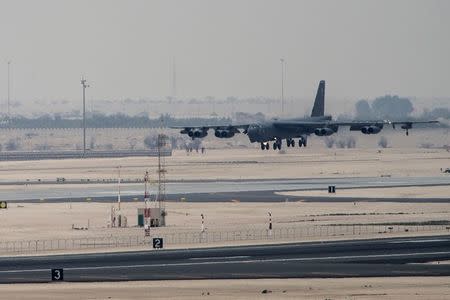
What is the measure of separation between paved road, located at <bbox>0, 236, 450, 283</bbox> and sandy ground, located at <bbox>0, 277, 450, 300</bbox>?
8.17 ft

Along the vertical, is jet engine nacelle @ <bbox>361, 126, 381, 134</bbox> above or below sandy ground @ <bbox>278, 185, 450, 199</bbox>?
above

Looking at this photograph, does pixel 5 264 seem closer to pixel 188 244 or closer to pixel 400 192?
pixel 188 244

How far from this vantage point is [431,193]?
15450cm

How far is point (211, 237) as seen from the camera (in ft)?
362

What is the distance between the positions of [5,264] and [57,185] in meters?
88.7

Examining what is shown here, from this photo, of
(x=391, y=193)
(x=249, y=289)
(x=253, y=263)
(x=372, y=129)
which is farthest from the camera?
(x=372, y=129)

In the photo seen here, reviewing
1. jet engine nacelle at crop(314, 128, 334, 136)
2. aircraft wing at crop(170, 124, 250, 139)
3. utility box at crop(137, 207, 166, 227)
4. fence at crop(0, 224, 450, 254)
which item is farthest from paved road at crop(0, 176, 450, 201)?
fence at crop(0, 224, 450, 254)

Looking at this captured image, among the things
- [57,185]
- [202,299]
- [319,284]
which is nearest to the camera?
[202,299]

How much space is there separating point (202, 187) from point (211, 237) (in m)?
61.6

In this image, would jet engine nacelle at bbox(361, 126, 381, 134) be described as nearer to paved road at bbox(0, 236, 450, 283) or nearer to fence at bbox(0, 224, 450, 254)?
fence at bbox(0, 224, 450, 254)

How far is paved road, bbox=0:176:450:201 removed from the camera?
158 metres

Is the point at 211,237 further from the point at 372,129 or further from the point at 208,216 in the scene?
the point at 372,129

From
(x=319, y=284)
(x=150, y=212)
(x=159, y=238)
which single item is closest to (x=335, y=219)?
(x=150, y=212)

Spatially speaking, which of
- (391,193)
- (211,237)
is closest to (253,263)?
(211,237)
